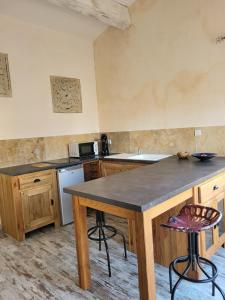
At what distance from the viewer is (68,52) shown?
158 inches

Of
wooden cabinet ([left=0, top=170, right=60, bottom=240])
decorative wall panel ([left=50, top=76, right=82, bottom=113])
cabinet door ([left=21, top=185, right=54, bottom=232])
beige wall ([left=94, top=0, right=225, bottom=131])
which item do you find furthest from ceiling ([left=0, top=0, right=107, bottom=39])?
cabinet door ([left=21, top=185, right=54, bottom=232])

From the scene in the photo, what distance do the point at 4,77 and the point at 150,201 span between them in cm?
283

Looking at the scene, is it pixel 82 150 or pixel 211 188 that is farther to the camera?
pixel 82 150

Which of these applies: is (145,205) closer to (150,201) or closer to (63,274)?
(150,201)

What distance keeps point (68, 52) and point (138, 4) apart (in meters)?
1.32

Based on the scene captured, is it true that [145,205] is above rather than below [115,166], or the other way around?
above

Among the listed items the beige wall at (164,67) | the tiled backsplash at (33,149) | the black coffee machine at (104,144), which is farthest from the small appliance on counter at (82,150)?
the beige wall at (164,67)

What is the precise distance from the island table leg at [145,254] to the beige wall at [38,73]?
100 inches

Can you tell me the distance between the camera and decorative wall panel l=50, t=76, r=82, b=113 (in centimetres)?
383

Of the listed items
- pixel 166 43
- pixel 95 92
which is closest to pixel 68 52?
pixel 95 92

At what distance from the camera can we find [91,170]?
12.6 ft

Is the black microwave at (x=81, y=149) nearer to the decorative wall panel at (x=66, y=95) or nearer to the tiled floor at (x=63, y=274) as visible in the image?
the decorative wall panel at (x=66, y=95)

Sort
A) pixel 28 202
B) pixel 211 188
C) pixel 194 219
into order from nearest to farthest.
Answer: pixel 194 219
pixel 211 188
pixel 28 202

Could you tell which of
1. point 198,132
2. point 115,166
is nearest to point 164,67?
point 198,132
